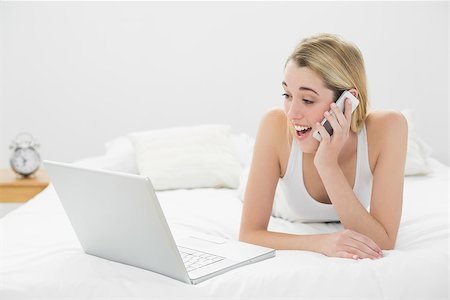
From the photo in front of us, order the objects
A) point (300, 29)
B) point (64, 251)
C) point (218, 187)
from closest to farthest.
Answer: point (64, 251)
point (218, 187)
point (300, 29)

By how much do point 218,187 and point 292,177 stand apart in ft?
3.17

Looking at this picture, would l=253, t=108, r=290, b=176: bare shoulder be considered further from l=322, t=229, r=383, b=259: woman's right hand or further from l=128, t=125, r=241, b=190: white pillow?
l=128, t=125, r=241, b=190: white pillow

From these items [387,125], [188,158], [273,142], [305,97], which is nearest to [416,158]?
[188,158]

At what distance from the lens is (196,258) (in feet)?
4.87

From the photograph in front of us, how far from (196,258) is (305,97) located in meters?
0.53

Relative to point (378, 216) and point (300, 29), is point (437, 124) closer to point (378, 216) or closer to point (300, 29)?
point (300, 29)

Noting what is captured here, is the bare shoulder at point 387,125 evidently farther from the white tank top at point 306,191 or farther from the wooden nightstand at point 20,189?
the wooden nightstand at point 20,189

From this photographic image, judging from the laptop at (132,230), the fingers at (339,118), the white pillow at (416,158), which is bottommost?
the white pillow at (416,158)

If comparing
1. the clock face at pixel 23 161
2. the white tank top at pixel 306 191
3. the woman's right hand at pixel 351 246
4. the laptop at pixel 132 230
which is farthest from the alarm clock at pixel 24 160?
the woman's right hand at pixel 351 246

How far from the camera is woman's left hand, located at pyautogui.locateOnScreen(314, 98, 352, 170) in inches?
66.6

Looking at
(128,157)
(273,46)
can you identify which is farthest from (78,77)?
(273,46)

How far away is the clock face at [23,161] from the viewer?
10.9ft

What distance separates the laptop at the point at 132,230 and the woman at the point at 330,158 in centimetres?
22

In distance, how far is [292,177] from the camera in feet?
6.22
